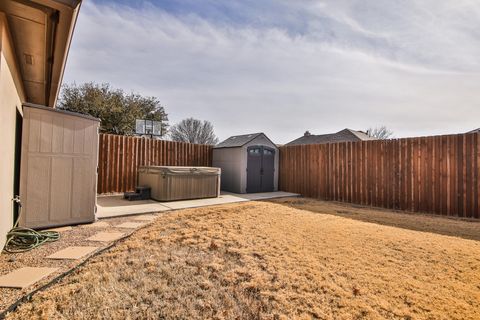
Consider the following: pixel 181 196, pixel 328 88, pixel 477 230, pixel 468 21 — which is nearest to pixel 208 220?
pixel 181 196

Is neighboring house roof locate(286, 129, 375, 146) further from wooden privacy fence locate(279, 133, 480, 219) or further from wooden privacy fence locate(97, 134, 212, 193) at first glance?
wooden privacy fence locate(97, 134, 212, 193)

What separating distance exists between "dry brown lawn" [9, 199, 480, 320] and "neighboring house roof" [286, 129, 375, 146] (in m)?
16.1

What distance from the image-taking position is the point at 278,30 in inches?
242

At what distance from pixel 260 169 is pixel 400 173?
15.5 ft

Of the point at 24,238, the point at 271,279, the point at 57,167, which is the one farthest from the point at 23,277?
the point at 271,279

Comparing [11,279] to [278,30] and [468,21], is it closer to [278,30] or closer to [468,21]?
[278,30]

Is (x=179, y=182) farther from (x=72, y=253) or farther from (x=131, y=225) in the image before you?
(x=72, y=253)

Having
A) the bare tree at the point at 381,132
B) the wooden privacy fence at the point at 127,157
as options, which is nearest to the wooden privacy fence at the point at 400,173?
the wooden privacy fence at the point at 127,157

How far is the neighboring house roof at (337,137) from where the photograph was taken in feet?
63.1

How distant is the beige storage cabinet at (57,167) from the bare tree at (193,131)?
2396 cm

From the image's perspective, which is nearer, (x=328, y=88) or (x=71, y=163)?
(x=71, y=163)

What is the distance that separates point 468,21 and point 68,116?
7743mm

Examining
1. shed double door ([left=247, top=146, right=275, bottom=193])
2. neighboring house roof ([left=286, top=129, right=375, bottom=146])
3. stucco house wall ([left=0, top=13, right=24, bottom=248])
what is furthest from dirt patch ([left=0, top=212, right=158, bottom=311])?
neighboring house roof ([left=286, top=129, right=375, bottom=146])

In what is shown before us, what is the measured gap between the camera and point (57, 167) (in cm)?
381
